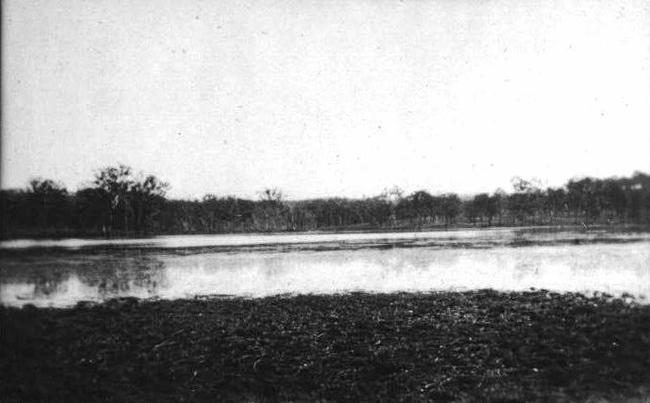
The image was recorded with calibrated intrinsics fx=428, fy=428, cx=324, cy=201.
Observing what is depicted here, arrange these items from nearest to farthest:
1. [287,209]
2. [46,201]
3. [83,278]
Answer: [83,278] < [46,201] < [287,209]

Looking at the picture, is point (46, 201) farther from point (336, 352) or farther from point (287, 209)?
point (287, 209)

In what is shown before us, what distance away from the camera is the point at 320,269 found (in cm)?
2405

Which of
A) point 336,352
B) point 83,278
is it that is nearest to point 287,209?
point 83,278

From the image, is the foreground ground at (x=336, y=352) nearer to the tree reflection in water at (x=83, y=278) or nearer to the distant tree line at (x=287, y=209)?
the tree reflection in water at (x=83, y=278)

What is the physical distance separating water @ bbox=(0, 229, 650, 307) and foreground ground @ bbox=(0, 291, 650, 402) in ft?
11.4

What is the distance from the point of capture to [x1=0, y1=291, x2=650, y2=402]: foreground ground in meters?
9.29

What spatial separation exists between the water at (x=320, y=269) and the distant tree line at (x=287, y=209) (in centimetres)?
225

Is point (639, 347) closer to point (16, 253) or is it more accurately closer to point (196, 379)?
point (196, 379)

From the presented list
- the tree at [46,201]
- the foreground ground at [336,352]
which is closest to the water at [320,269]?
the tree at [46,201]

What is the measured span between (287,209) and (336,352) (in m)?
42.3

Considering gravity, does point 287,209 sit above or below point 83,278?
above

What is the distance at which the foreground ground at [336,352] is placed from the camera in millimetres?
9289

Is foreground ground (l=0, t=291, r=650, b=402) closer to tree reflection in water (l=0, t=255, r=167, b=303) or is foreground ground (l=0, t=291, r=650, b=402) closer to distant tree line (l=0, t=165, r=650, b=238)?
tree reflection in water (l=0, t=255, r=167, b=303)

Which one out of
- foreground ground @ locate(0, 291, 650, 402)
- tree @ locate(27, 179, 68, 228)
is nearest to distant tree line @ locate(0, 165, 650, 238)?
tree @ locate(27, 179, 68, 228)
